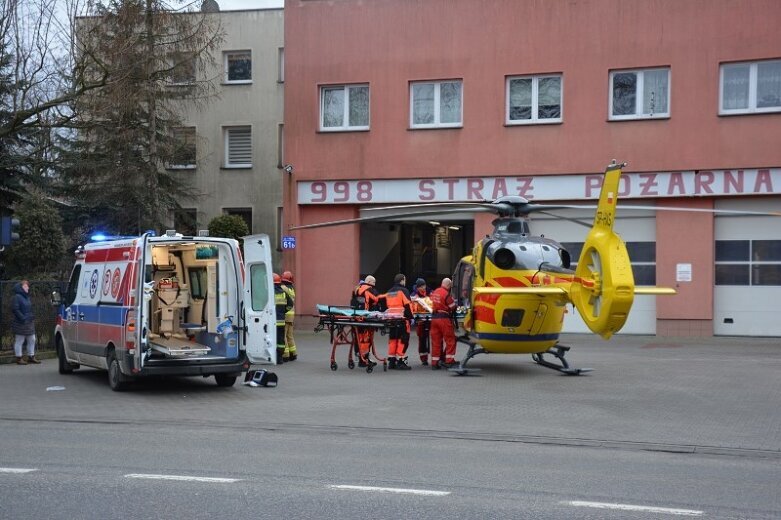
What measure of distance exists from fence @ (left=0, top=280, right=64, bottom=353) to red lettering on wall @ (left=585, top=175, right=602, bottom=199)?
1351 centimetres

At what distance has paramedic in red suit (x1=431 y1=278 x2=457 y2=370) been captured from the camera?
59.3 feet

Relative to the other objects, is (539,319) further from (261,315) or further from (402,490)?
(402,490)

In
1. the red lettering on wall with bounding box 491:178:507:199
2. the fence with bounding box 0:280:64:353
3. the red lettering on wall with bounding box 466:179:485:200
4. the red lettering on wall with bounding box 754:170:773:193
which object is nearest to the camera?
the fence with bounding box 0:280:64:353

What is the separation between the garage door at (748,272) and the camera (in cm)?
2456

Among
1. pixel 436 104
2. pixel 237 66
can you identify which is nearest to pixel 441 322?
pixel 436 104

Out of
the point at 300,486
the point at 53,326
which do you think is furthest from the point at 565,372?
the point at 53,326

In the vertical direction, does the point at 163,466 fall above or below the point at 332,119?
below

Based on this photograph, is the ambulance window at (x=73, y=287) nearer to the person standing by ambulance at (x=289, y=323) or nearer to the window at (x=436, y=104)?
the person standing by ambulance at (x=289, y=323)

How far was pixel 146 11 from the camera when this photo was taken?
28.1 meters

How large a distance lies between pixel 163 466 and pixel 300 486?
1.65m

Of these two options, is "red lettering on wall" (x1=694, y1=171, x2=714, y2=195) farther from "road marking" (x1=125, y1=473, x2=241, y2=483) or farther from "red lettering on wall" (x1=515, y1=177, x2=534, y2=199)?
"road marking" (x1=125, y1=473, x2=241, y2=483)

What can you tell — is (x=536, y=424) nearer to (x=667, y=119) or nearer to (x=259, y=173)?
(x=667, y=119)

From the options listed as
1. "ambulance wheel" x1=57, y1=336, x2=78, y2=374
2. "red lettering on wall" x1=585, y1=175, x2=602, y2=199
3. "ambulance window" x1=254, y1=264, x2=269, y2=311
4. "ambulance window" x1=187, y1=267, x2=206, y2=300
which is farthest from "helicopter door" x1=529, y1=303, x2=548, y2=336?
"red lettering on wall" x1=585, y1=175, x2=602, y2=199

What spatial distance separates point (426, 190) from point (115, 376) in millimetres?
13570
